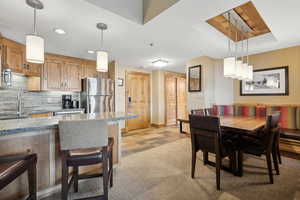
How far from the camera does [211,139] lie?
175cm

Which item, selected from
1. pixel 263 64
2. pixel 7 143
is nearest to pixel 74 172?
pixel 7 143

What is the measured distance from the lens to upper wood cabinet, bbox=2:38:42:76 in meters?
2.49

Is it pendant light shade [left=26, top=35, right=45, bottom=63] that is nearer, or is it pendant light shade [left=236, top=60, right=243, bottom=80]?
pendant light shade [left=26, top=35, right=45, bottom=63]

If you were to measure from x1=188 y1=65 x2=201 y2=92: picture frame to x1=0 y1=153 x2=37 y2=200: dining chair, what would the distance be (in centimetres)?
376

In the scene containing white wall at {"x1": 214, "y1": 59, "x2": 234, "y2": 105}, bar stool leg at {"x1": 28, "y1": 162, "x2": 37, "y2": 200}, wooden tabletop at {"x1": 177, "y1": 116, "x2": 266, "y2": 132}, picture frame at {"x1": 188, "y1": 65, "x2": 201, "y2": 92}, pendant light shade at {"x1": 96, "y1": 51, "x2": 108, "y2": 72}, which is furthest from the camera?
picture frame at {"x1": 188, "y1": 65, "x2": 201, "y2": 92}

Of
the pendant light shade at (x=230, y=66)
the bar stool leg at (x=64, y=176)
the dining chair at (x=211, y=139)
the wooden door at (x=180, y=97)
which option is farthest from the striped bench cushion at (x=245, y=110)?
the bar stool leg at (x=64, y=176)

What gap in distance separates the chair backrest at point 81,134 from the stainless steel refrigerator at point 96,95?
2420 millimetres

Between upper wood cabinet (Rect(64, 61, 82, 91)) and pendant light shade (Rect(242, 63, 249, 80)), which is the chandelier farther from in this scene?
upper wood cabinet (Rect(64, 61, 82, 91))

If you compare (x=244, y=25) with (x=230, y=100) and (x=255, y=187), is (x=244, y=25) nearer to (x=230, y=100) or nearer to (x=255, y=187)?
(x=230, y=100)

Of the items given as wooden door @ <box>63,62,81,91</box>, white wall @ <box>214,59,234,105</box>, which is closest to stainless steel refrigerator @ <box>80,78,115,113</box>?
wooden door @ <box>63,62,81,91</box>

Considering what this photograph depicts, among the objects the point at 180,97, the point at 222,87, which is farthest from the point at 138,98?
the point at 222,87

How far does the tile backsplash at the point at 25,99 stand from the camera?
2861 mm

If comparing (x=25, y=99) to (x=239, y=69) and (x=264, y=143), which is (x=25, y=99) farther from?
(x=264, y=143)

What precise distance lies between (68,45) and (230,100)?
4244mm
